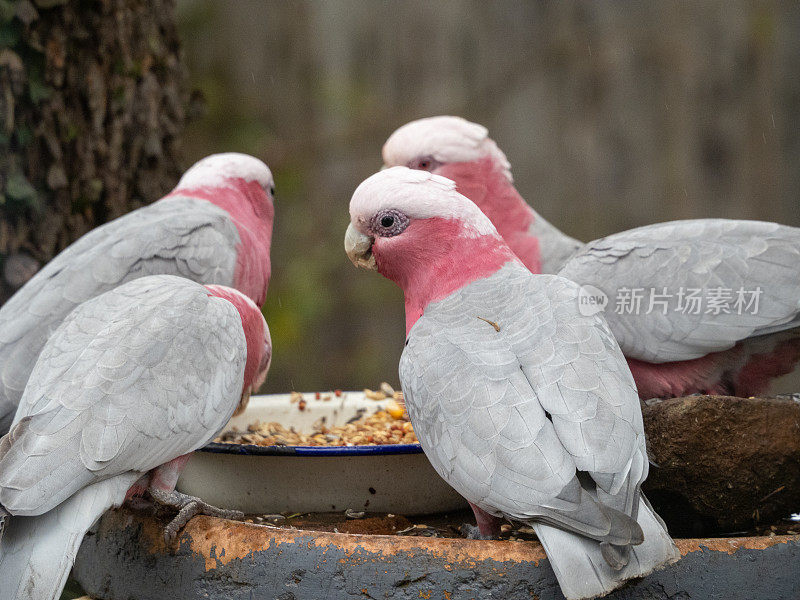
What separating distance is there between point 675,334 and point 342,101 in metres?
3.59

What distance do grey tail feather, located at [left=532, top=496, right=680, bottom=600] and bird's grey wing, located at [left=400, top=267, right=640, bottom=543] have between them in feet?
0.10

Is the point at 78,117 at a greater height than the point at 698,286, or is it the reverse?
the point at 78,117

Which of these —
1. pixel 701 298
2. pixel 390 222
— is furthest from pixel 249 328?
pixel 701 298

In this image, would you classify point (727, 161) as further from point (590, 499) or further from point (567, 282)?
point (590, 499)

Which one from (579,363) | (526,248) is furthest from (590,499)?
(526,248)

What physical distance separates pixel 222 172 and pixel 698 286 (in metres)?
1.70

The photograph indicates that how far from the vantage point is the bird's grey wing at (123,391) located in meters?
1.62

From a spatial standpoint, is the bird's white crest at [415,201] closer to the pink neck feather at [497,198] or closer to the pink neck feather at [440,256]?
the pink neck feather at [440,256]

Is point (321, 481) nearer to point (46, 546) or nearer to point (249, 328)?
point (249, 328)

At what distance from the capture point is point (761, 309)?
214cm

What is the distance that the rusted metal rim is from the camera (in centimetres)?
148

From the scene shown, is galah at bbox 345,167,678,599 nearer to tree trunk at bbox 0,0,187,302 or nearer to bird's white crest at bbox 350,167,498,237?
bird's white crest at bbox 350,167,498,237

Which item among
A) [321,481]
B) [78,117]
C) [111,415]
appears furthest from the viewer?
[78,117]

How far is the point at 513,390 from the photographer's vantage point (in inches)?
62.6
